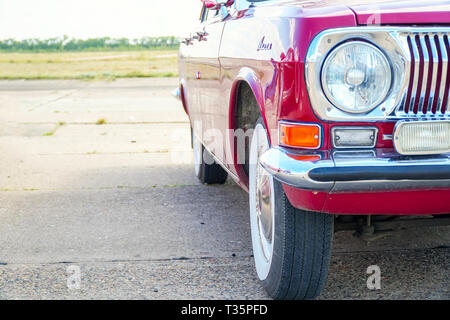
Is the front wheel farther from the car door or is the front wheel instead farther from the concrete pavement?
the car door

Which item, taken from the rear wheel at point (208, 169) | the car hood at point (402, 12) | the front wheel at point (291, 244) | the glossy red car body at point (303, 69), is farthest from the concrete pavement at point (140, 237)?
the car hood at point (402, 12)

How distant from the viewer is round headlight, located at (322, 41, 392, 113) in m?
2.37

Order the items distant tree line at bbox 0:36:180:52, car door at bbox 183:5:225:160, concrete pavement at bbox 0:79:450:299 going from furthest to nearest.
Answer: distant tree line at bbox 0:36:180:52, car door at bbox 183:5:225:160, concrete pavement at bbox 0:79:450:299

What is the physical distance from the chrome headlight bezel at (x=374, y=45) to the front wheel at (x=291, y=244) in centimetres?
44

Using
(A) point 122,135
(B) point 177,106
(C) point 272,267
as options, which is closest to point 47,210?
(C) point 272,267

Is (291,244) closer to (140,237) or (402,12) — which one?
(402,12)

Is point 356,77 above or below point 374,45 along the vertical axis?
below

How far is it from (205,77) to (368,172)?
1986 mm

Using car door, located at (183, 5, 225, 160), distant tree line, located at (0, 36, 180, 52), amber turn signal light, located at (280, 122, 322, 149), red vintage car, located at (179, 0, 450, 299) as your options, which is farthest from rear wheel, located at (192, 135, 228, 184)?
distant tree line, located at (0, 36, 180, 52)

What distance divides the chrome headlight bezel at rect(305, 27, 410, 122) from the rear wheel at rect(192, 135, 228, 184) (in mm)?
2879

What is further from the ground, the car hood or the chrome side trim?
the car hood

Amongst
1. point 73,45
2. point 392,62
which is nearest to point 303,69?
point 392,62

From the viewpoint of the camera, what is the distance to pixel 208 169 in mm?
5309

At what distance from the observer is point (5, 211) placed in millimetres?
4652
